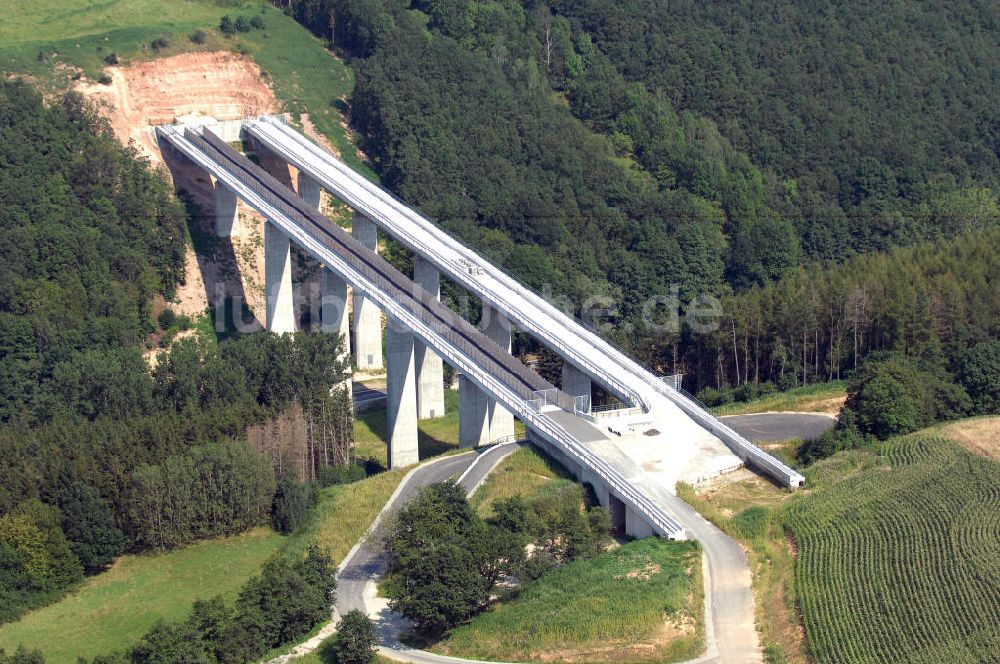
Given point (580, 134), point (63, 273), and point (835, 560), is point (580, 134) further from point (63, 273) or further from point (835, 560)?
point (835, 560)

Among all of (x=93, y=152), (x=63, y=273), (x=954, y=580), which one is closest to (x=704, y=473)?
(x=954, y=580)

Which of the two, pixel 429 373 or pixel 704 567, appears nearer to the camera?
pixel 704 567

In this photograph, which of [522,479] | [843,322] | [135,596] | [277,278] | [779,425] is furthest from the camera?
[277,278]

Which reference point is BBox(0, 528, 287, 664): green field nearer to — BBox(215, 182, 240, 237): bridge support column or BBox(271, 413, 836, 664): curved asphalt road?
BBox(271, 413, 836, 664): curved asphalt road

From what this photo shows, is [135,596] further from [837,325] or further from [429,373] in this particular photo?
[837,325]

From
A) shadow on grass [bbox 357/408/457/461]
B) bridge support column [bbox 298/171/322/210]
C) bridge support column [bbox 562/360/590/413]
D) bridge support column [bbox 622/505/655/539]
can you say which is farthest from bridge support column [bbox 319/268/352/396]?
bridge support column [bbox 622/505/655/539]

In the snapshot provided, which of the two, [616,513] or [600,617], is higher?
[600,617]

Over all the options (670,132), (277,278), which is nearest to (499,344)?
(277,278)
